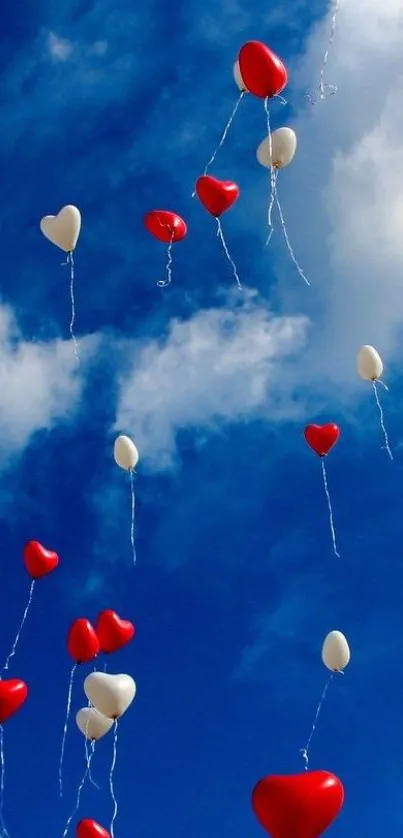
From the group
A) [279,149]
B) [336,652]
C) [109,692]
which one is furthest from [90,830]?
[279,149]

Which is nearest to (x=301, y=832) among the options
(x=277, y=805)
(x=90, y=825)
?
(x=277, y=805)

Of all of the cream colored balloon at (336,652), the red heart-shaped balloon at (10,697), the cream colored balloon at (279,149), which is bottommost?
the red heart-shaped balloon at (10,697)

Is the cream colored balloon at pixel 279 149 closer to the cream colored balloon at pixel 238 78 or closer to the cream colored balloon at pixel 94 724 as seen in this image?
the cream colored balloon at pixel 238 78

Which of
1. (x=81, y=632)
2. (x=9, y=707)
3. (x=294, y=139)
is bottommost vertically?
(x=9, y=707)

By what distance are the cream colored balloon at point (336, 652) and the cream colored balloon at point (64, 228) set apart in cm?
585

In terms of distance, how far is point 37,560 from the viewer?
12.2m

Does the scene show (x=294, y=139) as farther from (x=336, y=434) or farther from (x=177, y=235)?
(x=336, y=434)

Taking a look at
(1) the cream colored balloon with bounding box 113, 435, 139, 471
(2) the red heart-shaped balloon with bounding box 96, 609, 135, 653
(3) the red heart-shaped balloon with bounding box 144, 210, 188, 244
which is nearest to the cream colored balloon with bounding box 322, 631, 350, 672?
(2) the red heart-shaped balloon with bounding box 96, 609, 135, 653

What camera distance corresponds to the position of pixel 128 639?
11414mm

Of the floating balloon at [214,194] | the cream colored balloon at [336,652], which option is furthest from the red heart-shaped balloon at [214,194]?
the cream colored balloon at [336,652]

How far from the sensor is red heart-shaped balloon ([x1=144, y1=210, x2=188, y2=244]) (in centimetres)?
1141

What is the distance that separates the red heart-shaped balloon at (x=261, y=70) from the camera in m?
9.63

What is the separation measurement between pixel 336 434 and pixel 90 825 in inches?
239

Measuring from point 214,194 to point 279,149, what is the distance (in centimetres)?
103
